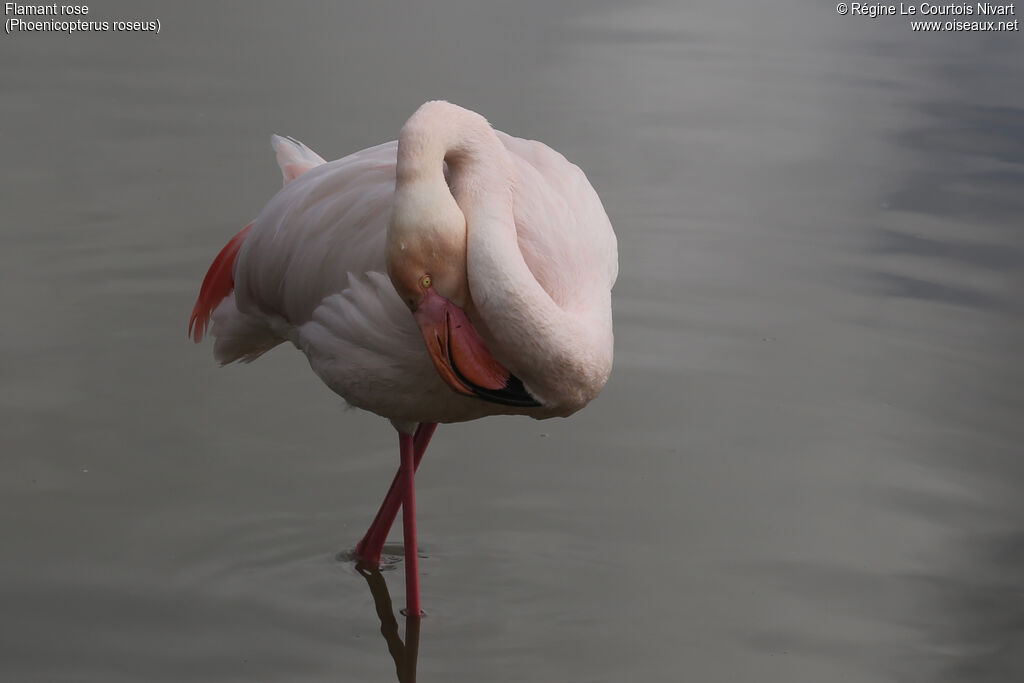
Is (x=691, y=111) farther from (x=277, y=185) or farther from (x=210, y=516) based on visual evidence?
(x=210, y=516)

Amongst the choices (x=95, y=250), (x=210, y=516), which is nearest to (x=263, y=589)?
(x=210, y=516)

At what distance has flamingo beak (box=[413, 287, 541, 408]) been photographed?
2553mm

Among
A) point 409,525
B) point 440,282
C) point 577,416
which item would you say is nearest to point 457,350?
point 440,282

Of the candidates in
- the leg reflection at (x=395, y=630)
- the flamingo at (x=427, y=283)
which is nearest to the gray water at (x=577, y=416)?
the leg reflection at (x=395, y=630)

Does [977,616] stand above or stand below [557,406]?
below

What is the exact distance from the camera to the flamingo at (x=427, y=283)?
255 cm

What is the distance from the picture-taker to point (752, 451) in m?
4.28

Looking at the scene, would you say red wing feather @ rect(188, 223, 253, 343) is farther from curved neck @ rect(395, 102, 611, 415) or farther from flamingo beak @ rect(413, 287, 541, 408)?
flamingo beak @ rect(413, 287, 541, 408)

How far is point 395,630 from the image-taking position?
3438 millimetres

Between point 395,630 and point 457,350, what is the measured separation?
3.91ft

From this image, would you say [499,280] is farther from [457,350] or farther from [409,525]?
[409,525]

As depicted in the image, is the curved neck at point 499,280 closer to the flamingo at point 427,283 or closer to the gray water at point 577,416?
the flamingo at point 427,283

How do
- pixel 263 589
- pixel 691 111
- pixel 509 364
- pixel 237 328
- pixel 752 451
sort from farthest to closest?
pixel 691 111 < pixel 752 451 < pixel 237 328 < pixel 263 589 < pixel 509 364

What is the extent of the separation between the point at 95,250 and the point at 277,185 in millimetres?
989
